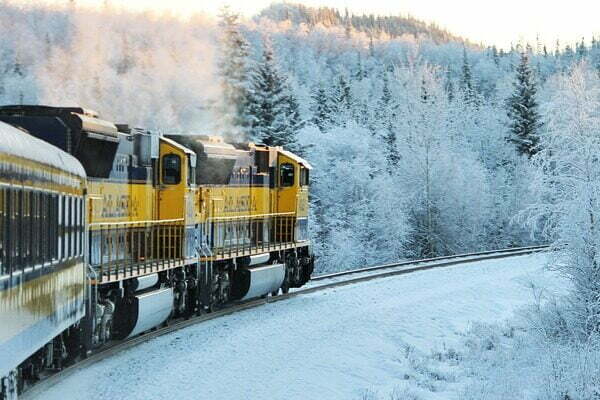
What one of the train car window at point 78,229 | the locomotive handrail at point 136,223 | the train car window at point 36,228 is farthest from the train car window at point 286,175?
the train car window at point 36,228

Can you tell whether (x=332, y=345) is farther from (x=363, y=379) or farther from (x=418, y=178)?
(x=418, y=178)

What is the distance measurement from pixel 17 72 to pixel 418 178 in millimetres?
27498

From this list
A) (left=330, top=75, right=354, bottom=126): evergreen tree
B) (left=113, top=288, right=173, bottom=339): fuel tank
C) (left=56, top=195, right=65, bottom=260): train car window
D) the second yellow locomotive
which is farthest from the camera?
(left=330, top=75, right=354, bottom=126): evergreen tree

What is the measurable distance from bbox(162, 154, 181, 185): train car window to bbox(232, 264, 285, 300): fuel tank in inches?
139

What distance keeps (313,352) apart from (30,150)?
7.18m

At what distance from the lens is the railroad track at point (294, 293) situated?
1247cm

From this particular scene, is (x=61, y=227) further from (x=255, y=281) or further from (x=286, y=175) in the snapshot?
(x=286, y=175)

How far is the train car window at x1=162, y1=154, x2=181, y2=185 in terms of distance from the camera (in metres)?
18.0

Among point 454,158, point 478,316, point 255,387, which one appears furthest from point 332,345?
point 454,158

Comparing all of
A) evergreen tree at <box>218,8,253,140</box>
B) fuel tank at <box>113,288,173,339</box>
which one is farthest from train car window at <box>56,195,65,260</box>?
evergreen tree at <box>218,8,253,140</box>

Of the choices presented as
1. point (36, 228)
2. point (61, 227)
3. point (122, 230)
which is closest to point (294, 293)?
point (122, 230)

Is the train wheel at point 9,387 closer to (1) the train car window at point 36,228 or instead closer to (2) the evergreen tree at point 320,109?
(1) the train car window at point 36,228

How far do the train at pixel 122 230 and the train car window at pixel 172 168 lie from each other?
3cm

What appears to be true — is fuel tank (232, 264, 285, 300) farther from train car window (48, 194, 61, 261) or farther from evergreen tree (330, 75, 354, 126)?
evergreen tree (330, 75, 354, 126)
